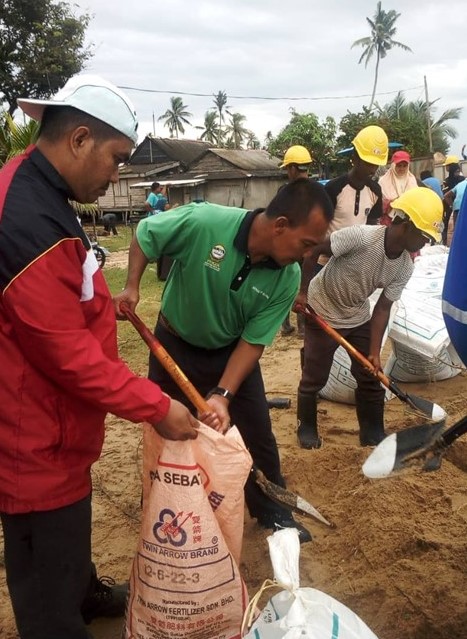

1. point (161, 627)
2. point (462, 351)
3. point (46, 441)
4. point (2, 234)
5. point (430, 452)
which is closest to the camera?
point (2, 234)

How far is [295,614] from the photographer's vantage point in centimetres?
133

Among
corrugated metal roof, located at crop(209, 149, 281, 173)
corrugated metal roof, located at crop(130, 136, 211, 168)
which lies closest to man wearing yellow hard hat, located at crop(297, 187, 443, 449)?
corrugated metal roof, located at crop(209, 149, 281, 173)

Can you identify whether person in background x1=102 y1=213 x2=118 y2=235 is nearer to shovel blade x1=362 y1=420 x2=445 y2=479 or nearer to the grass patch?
the grass patch

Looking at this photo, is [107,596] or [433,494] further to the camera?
[433,494]

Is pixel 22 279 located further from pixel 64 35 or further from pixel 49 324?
pixel 64 35

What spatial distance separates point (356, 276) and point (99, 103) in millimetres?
2230

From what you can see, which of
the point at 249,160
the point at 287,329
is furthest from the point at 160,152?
the point at 287,329

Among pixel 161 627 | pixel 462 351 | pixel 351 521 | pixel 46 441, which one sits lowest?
pixel 351 521

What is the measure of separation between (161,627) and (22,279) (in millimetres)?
1185

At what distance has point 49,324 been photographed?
4.39 feet

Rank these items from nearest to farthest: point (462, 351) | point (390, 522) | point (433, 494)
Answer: point (462, 351) < point (390, 522) < point (433, 494)

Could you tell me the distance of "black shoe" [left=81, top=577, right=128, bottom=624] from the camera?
224 cm

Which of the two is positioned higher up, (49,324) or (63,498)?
(49,324)

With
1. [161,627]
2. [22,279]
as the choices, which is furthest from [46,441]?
[161,627]
